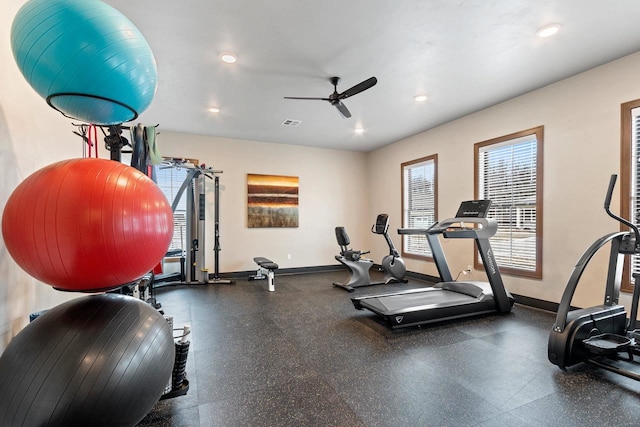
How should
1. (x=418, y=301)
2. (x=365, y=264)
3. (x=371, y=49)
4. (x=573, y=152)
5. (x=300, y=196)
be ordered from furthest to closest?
(x=300, y=196), (x=365, y=264), (x=418, y=301), (x=573, y=152), (x=371, y=49)

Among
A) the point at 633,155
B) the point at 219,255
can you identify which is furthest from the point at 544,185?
the point at 219,255

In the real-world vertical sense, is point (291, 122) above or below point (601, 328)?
above

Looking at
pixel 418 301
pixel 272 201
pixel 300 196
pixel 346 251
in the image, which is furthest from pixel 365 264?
pixel 272 201

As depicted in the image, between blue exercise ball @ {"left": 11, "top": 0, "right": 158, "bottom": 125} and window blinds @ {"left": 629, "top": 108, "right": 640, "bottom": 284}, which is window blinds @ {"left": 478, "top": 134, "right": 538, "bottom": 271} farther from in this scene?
blue exercise ball @ {"left": 11, "top": 0, "right": 158, "bottom": 125}

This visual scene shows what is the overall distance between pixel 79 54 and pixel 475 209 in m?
4.37

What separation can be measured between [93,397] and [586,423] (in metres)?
2.66

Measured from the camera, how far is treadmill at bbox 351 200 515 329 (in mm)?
3510

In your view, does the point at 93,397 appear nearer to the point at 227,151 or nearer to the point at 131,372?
the point at 131,372

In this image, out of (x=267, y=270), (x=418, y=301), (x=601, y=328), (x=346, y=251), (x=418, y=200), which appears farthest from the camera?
(x=418, y=200)

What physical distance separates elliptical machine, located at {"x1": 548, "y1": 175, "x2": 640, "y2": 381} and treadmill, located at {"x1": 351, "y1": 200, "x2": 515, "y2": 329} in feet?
3.99

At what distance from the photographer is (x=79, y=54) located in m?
1.18

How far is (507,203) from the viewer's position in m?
4.61

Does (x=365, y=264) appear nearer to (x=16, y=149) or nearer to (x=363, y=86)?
(x=363, y=86)

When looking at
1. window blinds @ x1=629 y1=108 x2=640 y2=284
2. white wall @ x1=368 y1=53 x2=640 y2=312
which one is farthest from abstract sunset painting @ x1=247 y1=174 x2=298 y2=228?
window blinds @ x1=629 y1=108 x2=640 y2=284
